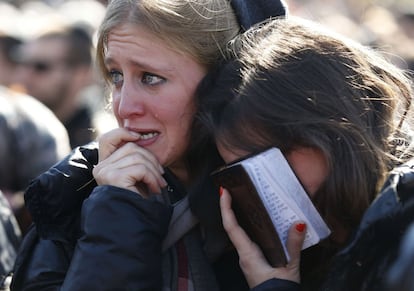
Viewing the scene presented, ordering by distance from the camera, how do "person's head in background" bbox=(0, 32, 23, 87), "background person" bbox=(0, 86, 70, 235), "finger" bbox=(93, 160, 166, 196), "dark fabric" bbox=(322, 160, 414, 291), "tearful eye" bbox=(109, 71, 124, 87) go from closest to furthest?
1. "dark fabric" bbox=(322, 160, 414, 291)
2. "finger" bbox=(93, 160, 166, 196)
3. "tearful eye" bbox=(109, 71, 124, 87)
4. "background person" bbox=(0, 86, 70, 235)
5. "person's head in background" bbox=(0, 32, 23, 87)

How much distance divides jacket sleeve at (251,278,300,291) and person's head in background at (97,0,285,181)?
1.67 feet

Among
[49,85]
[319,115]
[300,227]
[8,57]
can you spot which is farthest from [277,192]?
[8,57]

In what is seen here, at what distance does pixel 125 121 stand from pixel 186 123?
19cm

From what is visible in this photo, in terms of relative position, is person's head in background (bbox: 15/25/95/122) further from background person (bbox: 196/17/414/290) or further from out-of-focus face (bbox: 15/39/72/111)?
background person (bbox: 196/17/414/290)

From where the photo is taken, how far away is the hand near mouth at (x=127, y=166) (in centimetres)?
297

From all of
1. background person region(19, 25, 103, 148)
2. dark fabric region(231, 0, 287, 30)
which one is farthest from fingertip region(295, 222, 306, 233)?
background person region(19, 25, 103, 148)

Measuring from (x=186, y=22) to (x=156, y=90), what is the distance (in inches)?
9.0

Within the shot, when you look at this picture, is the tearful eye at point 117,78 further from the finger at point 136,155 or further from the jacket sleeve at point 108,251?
the jacket sleeve at point 108,251

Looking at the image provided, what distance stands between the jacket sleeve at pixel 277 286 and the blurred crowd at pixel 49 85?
122 cm

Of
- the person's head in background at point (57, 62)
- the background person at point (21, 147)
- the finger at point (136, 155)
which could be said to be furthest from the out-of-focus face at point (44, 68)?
the finger at point (136, 155)

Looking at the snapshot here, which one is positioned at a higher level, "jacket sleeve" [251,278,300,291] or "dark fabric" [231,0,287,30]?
"dark fabric" [231,0,287,30]

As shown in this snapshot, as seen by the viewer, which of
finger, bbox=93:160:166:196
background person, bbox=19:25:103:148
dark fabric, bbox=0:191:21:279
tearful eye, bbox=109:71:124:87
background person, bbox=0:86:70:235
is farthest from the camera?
background person, bbox=19:25:103:148

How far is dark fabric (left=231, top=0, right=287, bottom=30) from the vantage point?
3162 millimetres

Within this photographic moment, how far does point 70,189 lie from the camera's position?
3053 mm
